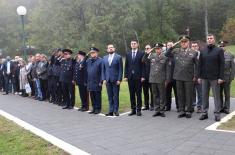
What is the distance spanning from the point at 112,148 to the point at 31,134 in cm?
234

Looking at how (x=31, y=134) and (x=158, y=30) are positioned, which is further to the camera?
(x=158, y=30)

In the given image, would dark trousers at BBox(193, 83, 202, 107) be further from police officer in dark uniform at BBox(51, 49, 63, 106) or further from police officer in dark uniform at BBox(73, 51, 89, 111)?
police officer in dark uniform at BBox(51, 49, 63, 106)

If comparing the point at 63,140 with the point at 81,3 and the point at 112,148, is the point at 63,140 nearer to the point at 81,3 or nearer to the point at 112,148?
the point at 112,148

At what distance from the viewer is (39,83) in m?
16.9

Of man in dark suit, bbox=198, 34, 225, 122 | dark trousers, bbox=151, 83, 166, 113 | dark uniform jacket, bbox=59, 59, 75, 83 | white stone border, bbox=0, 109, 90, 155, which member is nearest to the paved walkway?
white stone border, bbox=0, 109, 90, 155

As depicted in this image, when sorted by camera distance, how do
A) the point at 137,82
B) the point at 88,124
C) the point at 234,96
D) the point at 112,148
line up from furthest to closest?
the point at 234,96 < the point at 137,82 < the point at 88,124 < the point at 112,148

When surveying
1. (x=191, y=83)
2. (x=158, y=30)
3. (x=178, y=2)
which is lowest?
(x=191, y=83)

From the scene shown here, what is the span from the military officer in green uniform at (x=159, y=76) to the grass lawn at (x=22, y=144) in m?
3.66

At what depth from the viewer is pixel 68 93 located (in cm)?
1418

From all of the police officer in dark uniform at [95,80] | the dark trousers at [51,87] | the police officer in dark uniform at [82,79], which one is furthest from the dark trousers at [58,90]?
the police officer in dark uniform at [95,80]

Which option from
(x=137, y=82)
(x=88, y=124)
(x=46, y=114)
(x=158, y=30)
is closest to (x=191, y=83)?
(x=137, y=82)

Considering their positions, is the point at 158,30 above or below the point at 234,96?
above

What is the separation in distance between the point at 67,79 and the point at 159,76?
3.74 m

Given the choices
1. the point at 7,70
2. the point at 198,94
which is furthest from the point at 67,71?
the point at 7,70
